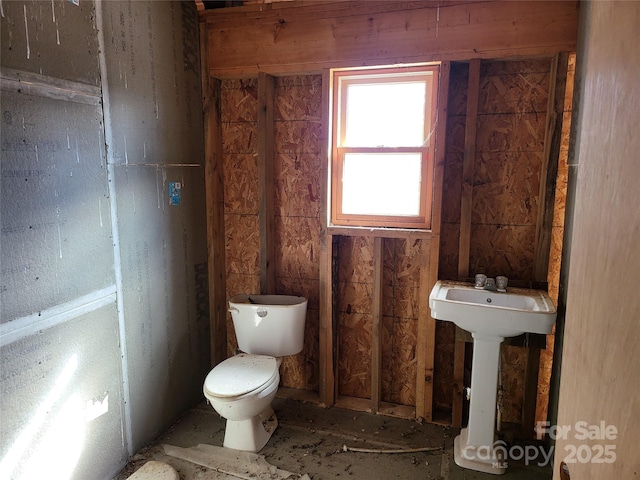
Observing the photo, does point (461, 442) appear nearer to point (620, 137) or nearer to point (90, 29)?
point (620, 137)

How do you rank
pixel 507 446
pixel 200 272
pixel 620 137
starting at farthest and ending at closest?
pixel 200 272, pixel 507 446, pixel 620 137

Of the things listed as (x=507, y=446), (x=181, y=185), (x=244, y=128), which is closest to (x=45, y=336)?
(x=181, y=185)

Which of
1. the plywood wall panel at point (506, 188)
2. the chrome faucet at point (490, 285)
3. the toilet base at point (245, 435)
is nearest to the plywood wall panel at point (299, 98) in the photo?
the plywood wall panel at point (506, 188)

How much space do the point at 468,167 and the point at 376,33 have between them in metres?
0.96

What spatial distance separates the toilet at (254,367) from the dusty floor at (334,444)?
0.45 ft

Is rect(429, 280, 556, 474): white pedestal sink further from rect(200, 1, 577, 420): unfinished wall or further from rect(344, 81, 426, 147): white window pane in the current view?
rect(344, 81, 426, 147): white window pane

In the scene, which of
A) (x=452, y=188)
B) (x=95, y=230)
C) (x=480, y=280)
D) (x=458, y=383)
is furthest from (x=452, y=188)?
(x=95, y=230)

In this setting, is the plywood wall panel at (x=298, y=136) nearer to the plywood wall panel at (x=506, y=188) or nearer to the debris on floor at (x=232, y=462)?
the plywood wall panel at (x=506, y=188)

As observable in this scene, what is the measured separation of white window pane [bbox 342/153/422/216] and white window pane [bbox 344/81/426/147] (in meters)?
0.10

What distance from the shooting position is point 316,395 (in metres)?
3.01

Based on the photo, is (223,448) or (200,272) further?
(200,272)

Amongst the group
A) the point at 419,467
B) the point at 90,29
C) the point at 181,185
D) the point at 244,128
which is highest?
the point at 90,29

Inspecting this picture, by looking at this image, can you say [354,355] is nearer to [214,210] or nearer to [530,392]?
[530,392]

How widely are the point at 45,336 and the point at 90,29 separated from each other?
4.58ft
